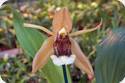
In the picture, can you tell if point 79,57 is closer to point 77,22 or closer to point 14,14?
point 14,14

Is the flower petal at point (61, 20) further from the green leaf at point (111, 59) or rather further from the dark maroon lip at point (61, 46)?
the green leaf at point (111, 59)

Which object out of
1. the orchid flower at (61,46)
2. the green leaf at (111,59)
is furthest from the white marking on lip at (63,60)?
the green leaf at (111,59)

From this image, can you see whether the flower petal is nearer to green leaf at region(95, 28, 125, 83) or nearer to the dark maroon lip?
the dark maroon lip

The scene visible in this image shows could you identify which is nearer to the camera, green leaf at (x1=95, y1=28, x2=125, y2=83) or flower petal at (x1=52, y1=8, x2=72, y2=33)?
flower petal at (x1=52, y1=8, x2=72, y2=33)

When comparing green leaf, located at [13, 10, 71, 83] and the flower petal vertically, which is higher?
the flower petal

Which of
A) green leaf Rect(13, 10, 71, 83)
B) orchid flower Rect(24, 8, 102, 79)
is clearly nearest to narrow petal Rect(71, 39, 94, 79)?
orchid flower Rect(24, 8, 102, 79)
